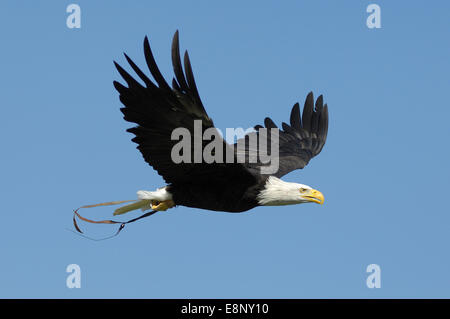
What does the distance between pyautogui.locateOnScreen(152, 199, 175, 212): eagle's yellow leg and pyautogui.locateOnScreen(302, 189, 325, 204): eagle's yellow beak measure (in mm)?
1619

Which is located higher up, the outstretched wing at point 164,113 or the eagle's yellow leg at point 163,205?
the outstretched wing at point 164,113

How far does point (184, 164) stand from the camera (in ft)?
28.2

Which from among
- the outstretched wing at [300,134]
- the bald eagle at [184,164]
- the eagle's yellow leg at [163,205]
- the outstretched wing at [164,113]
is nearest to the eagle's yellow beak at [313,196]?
the bald eagle at [184,164]

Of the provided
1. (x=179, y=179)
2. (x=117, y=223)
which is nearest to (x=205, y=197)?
(x=179, y=179)

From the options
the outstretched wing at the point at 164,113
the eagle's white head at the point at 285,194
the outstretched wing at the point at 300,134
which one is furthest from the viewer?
the outstretched wing at the point at 300,134

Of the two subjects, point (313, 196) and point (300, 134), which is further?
point (300, 134)

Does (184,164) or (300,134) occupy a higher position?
(300,134)

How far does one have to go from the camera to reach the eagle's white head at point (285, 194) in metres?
8.91

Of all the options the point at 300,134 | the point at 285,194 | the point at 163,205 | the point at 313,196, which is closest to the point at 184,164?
the point at 163,205

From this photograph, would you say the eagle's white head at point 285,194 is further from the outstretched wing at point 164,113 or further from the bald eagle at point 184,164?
the outstretched wing at point 164,113

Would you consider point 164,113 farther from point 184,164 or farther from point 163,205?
point 163,205

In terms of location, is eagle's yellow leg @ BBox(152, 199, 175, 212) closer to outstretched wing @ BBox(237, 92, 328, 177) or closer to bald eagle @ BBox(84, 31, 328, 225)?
bald eagle @ BBox(84, 31, 328, 225)

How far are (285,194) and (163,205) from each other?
1.50 meters

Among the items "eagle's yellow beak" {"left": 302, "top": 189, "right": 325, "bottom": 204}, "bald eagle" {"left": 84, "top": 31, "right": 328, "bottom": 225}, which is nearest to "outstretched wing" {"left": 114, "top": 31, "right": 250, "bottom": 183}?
"bald eagle" {"left": 84, "top": 31, "right": 328, "bottom": 225}
